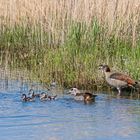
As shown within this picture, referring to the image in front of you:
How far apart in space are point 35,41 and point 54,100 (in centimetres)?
332

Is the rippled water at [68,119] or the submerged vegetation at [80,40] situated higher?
the submerged vegetation at [80,40]

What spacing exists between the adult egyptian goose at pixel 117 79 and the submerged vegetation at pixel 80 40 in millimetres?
260

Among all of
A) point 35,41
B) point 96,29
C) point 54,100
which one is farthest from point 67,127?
point 35,41

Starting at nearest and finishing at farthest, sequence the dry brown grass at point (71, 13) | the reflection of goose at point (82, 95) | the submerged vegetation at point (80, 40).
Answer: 1. the reflection of goose at point (82, 95)
2. the submerged vegetation at point (80, 40)
3. the dry brown grass at point (71, 13)

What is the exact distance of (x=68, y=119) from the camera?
340 inches

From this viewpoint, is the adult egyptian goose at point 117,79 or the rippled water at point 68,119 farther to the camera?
the adult egyptian goose at point 117,79

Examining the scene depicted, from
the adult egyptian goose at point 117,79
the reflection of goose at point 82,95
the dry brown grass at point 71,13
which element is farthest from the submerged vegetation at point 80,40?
the reflection of goose at point 82,95

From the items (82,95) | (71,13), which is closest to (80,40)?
(71,13)

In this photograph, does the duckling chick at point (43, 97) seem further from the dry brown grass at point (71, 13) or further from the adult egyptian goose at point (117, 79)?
the dry brown grass at point (71, 13)

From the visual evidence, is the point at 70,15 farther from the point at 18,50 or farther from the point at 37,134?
the point at 37,134

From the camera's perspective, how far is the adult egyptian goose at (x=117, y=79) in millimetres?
10438

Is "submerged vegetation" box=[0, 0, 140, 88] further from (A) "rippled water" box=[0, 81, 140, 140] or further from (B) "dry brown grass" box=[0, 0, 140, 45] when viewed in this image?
(A) "rippled water" box=[0, 81, 140, 140]

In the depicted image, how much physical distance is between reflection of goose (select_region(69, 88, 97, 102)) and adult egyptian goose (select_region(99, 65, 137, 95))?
2.10 ft

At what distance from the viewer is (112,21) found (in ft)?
38.1
